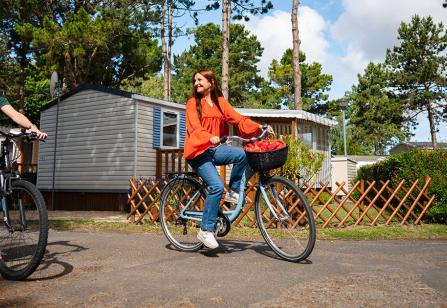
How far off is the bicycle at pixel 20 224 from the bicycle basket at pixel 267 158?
1.79 metres

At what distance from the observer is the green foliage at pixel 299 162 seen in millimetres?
7148

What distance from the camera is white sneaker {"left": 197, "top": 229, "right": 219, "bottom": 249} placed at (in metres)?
3.87

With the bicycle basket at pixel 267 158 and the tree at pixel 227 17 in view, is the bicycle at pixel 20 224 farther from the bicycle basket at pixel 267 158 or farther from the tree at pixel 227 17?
the tree at pixel 227 17

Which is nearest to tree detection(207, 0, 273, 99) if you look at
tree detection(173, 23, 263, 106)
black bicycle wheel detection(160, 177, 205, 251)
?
black bicycle wheel detection(160, 177, 205, 251)

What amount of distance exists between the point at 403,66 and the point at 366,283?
137ft

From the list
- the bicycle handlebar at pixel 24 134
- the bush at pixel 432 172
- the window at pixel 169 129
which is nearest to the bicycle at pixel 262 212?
the bicycle handlebar at pixel 24 134

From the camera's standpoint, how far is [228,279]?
10.2 ft

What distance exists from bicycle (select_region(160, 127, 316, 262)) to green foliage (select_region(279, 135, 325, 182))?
8.85 ft

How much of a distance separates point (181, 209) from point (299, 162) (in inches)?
128

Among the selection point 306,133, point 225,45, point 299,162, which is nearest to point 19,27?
point 225,45

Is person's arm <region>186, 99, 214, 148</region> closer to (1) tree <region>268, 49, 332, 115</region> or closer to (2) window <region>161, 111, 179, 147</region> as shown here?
(2) window <region>161, 111, 179, 147</region>

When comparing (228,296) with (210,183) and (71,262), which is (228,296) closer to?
Result: (210,183)

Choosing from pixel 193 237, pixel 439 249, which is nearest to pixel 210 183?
pixel 193 237

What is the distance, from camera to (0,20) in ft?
68.4
